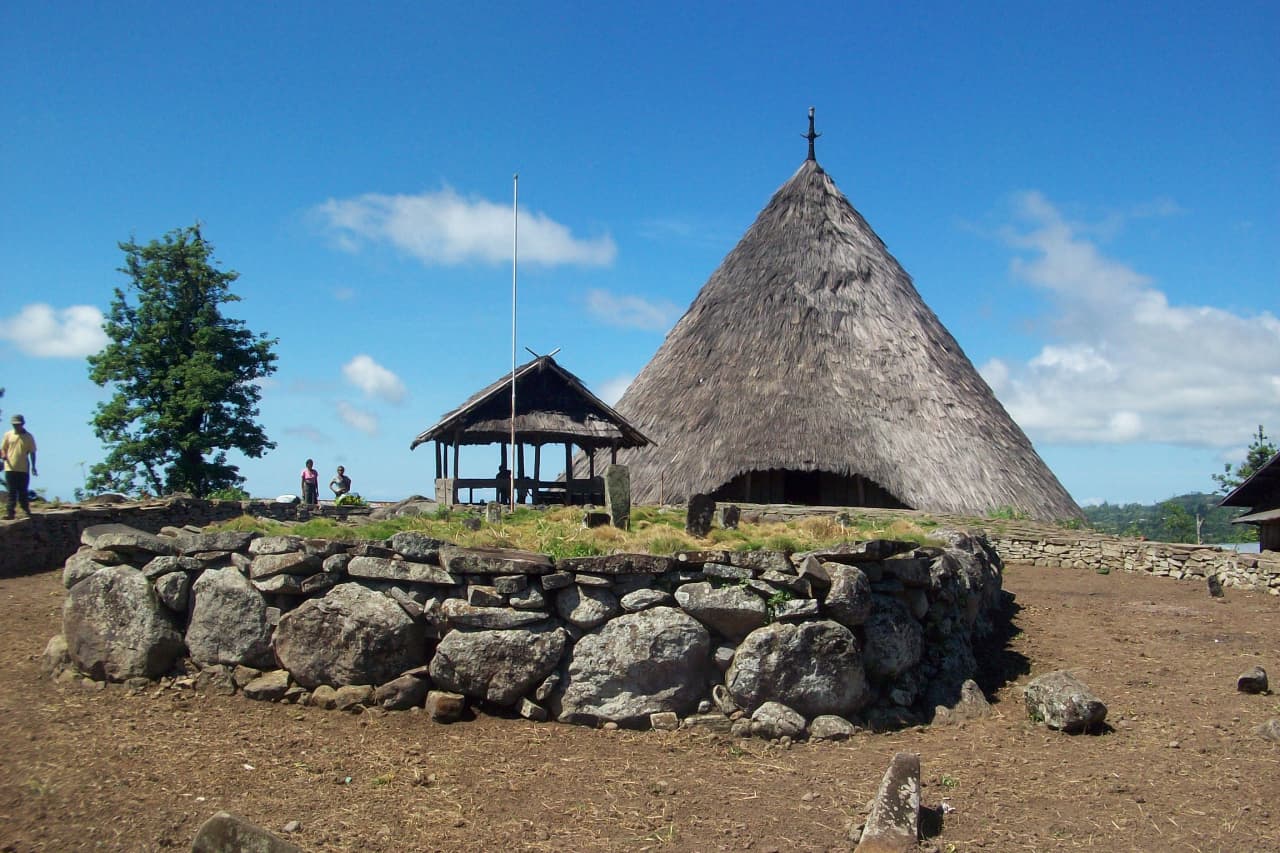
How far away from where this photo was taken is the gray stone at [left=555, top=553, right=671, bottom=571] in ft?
23.5

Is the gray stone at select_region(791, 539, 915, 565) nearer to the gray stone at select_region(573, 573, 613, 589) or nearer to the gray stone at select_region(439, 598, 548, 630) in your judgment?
the gray stone at select_region(573, 573, 613, 589)

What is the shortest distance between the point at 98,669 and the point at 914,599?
6.77 m

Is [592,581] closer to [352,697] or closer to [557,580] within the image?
[557,580]

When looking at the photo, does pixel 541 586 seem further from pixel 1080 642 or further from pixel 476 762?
pixel 1080 642

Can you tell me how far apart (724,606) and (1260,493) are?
22.2 metres

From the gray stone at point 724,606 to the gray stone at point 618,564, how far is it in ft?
0.84

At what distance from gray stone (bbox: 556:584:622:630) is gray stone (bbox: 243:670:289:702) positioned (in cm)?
224

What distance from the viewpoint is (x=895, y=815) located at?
520 cm

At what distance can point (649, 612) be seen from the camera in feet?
23.5

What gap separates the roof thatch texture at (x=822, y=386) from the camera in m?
19.7

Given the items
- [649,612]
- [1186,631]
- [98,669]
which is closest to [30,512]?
[98,669]

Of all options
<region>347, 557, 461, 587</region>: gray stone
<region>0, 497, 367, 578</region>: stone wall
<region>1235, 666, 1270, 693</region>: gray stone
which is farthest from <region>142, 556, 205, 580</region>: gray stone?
<region>1235, 666, 1270, 693</region>: gray stone

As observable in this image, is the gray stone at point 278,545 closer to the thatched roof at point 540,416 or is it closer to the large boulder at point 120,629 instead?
the large boulder at point 120,629

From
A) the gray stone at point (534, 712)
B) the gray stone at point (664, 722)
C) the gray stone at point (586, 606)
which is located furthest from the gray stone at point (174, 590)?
the gray stone at point (664, 722)
